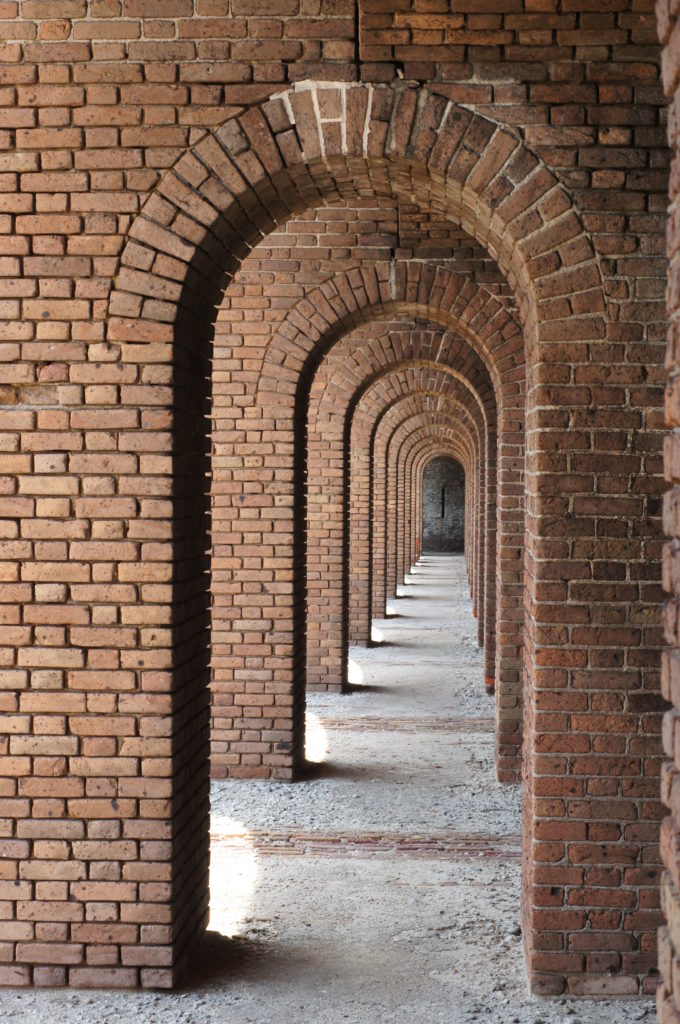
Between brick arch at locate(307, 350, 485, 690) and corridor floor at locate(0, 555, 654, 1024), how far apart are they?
122 cm

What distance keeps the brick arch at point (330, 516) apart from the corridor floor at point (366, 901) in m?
1.22

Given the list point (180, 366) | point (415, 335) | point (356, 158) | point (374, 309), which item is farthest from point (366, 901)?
point (415, 335)

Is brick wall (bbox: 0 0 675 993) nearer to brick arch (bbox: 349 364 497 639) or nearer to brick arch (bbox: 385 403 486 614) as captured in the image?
brick arch (bbox: 349 364 497 639)

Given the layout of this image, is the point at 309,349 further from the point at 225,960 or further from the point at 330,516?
the point at 225,960

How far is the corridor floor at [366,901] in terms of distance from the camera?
4047 millimetres

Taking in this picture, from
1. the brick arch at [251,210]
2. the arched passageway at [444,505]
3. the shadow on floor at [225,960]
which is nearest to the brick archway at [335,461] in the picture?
the shadow on floor at [225,960]

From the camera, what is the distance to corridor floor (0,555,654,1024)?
4047 millimetres

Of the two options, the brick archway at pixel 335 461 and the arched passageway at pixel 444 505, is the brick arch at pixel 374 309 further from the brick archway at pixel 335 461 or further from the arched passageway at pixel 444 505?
the arched passageway at pixel 444 505

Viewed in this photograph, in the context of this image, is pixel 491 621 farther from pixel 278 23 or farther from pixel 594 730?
pixel 278 23

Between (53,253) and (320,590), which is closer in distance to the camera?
(53,253)

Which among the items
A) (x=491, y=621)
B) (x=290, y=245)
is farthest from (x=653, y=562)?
(x=491, y=621)

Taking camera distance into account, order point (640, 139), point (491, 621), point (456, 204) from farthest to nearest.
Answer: point (491, 621) → point (456, 204) → point (640, 139)

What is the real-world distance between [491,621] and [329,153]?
21.9 ft

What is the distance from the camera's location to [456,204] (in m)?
4.46
